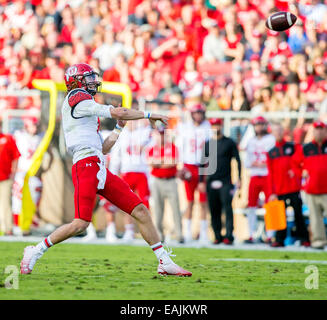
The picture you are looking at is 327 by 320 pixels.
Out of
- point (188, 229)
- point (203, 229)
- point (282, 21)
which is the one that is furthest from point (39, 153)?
point (282, 21)

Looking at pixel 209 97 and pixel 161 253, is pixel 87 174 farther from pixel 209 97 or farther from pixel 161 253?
pixel 209 97

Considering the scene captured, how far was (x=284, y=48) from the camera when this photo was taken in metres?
16.3

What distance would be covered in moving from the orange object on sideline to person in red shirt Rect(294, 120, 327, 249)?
561mm

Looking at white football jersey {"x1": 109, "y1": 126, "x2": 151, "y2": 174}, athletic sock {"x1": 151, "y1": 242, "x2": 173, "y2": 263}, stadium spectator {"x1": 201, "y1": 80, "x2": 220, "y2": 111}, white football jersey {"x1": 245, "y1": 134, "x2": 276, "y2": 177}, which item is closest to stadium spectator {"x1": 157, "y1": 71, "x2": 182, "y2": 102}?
stadium spectator {"x1": 201, "y1": 80, "x2": 220, "y2": 111}

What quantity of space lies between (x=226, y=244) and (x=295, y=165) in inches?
67.0

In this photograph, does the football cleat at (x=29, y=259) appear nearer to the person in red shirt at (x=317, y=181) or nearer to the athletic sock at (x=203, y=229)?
the person in red shirt at (x=317, y=181)

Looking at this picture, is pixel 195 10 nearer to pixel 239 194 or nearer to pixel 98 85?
pixel 239 194

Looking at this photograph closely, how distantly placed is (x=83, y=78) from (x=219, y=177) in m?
5.70

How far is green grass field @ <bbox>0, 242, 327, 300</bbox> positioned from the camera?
21.7 feet

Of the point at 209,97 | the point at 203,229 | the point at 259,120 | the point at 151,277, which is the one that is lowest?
the point at 151,277

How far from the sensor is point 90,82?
26.3 ft
